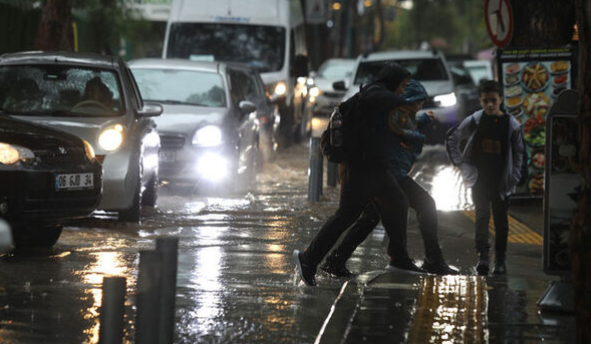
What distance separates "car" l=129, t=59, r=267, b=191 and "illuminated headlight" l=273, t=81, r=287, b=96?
5.58 m

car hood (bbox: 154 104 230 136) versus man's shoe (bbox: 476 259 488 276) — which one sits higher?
car hood (bbox: 154 104 230 136)

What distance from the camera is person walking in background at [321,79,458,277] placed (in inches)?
363

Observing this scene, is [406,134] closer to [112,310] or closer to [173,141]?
[112,310]

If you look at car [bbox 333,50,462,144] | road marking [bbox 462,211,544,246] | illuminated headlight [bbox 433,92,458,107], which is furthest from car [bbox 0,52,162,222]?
illuminated headlight [bbox 433,92,458,107]

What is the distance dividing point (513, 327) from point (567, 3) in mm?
7734

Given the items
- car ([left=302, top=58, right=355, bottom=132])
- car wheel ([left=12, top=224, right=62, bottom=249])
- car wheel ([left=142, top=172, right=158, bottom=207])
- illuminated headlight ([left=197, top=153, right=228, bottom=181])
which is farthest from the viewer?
car ([left=302, top=58, right=355, bottom=132])

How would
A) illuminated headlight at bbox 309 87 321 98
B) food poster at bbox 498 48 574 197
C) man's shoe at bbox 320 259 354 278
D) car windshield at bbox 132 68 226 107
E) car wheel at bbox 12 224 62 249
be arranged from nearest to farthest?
man's shoe at bbox 320 259 354 278 < car wheel at bbox 12 224 62 249 < food poster at bbox 498 48 574 197 < car windshield at bbox 132 68 226 107 < illuminated headlight at bbox 309 87 321 98

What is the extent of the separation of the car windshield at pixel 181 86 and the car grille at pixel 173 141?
850 millimetres

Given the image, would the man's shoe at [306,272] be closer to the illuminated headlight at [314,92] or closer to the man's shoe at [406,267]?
the man's shoe at [406,267]

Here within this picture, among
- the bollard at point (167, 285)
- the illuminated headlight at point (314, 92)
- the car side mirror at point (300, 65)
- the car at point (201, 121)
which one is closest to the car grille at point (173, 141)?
the car at point (201, 121)

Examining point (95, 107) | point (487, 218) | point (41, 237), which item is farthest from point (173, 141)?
point (487, 218)

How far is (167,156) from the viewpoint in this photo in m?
15.4

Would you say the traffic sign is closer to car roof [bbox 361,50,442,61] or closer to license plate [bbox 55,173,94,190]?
license plate [bbox 55,173,94,190]

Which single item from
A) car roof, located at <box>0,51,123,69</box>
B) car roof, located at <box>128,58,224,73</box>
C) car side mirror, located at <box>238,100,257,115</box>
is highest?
car roof, located at <box>0,51,123,69</box>
